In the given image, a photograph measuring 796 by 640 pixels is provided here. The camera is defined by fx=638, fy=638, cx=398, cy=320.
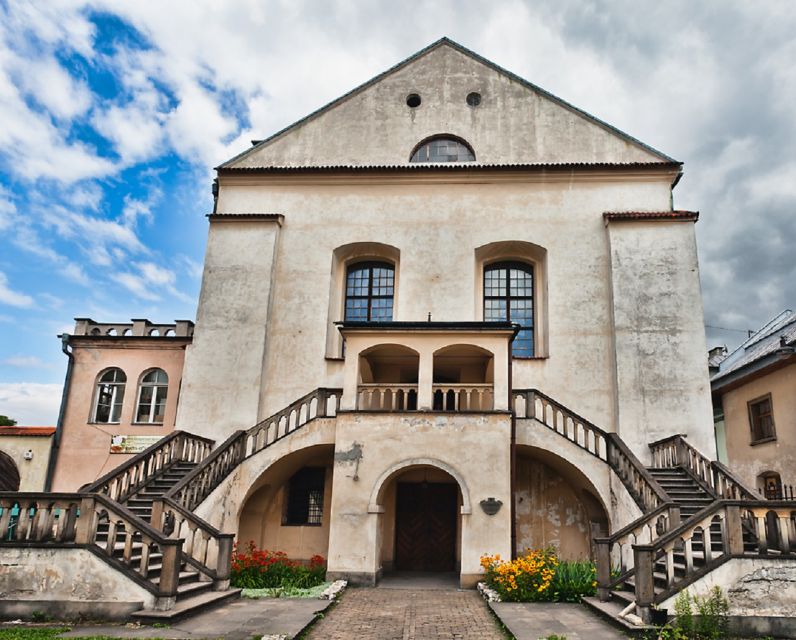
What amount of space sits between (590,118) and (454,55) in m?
5.11

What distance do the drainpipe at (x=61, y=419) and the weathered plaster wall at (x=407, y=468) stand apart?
Result: 32.8 ft

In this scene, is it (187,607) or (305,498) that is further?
(305,498)

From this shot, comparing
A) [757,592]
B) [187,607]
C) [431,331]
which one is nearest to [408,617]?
[187,607]

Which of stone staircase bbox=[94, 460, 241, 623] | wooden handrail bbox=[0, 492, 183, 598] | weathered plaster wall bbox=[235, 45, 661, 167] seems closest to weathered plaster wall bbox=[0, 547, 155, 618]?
wooden handrail bbox=[0, 492, 183, 598]

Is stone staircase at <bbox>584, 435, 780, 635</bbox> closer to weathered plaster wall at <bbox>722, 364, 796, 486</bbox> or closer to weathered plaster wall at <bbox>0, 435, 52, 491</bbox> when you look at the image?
weathered plaster wall at <bbox>722, 364, 796, 486</bbox>

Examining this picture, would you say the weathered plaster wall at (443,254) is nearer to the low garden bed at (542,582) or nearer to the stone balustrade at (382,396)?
the stone balustrade at (382,396)

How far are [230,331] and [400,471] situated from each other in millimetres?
7173

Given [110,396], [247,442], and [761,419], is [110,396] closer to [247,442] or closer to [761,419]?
[247,442]

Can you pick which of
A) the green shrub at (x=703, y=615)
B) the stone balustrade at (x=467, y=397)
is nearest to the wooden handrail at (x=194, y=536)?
the stone balustrade at (x=467, y=397)

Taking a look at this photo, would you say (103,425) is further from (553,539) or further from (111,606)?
(553,539)

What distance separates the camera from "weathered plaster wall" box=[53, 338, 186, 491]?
1906cm

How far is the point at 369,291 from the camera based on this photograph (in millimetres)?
20156

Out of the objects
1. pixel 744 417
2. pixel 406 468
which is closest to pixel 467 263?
pixel 406 468

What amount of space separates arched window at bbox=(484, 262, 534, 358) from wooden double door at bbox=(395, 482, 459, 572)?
15.6 ft
